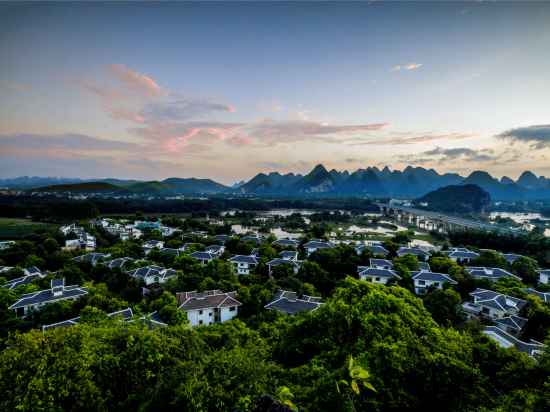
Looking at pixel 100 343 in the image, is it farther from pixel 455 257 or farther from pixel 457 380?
pixel 455 257

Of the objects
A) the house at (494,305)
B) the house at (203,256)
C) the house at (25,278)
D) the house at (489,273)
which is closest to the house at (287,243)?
the house at (203,256)

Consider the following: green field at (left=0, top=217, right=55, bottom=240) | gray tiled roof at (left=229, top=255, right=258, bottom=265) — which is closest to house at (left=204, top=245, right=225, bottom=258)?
gray tiled roof at (left=229, top=255, right=258, bottom=265)

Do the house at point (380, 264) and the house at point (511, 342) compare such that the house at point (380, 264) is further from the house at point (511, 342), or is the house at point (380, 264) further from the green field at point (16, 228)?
the green field at point (16, 228)

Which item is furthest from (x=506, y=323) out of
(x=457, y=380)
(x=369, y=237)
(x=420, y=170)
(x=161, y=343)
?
(x=420, y=170)

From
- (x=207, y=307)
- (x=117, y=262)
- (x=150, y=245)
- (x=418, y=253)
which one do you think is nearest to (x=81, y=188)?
(x=150, y=245)

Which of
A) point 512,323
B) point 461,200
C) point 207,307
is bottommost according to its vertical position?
point 461,200

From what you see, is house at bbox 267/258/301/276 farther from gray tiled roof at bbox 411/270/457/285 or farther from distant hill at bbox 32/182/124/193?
distant hill at bbox 32/182/124/193

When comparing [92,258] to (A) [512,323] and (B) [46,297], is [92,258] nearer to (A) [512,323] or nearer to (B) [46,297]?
(B) [46,297]
